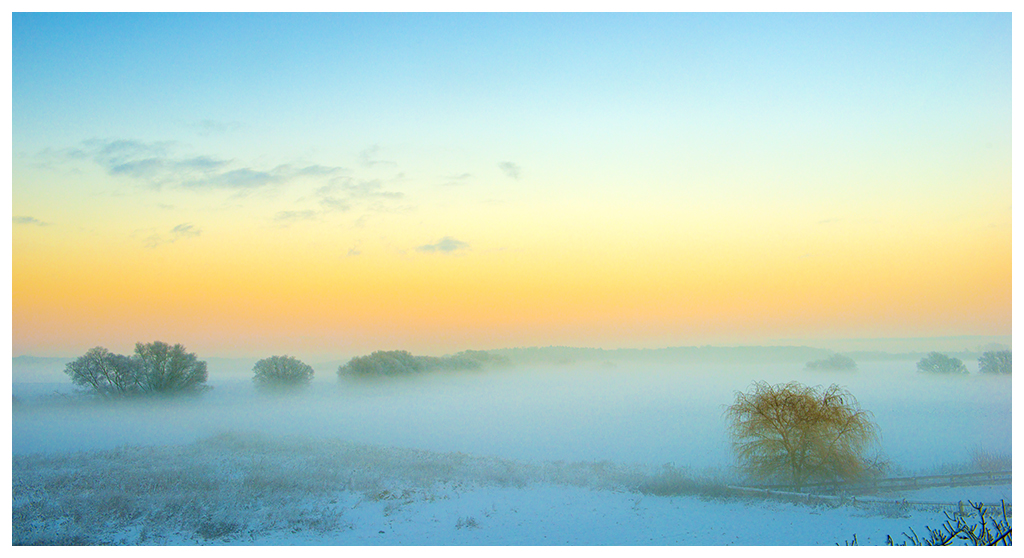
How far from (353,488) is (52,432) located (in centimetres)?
2003

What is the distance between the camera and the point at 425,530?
18.3 meters

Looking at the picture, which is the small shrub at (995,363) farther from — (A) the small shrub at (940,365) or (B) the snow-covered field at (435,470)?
(A) the small shrub at (940,365)

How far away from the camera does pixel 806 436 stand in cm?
2423

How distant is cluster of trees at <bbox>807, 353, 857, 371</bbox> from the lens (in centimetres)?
6197

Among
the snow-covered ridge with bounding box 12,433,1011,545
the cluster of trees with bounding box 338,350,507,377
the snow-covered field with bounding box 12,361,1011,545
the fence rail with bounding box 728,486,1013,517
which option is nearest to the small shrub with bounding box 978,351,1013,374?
the snow-covered field with bounding box 12,361,1011,545

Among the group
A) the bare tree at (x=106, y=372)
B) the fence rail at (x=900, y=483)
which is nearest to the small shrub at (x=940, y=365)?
the fence rail at (x=900, y=483)

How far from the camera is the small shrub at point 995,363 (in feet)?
164

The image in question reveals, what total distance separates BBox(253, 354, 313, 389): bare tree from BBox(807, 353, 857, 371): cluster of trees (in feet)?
180

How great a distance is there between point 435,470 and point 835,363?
57941 mm

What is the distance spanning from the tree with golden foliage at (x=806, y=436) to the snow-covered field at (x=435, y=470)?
1986 millimetres

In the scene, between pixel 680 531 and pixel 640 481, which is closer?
pixel 680 531

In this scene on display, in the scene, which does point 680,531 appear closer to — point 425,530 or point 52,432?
point 425,530

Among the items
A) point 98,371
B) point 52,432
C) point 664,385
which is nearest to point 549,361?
point 664,385

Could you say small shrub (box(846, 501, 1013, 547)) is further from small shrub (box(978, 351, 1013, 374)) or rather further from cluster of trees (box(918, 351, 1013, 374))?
cluster of trees (box(918, 351, 1013, 374))
